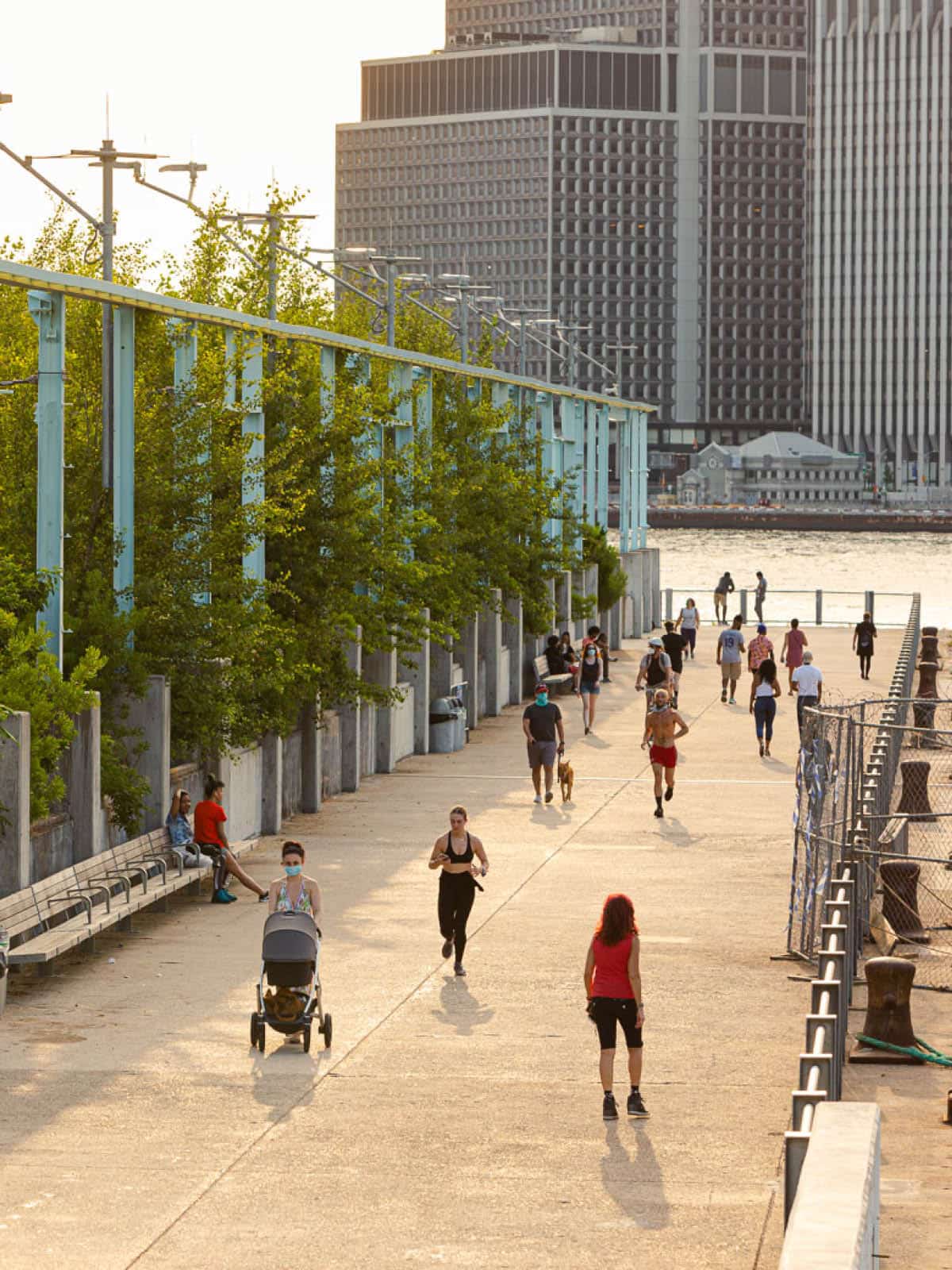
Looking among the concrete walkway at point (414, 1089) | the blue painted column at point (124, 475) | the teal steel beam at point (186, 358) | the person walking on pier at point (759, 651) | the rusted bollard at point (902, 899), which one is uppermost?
the teal steel beam at point (186, 358)

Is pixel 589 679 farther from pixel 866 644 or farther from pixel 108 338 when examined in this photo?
pixel 108 338

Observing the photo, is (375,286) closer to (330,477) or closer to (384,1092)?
(330,477)

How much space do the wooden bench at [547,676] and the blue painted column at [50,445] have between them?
24195 mm

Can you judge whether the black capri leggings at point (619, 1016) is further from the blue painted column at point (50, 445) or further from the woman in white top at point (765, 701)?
the woman in white top at point (765, 701)

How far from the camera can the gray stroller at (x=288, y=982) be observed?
1553 cm

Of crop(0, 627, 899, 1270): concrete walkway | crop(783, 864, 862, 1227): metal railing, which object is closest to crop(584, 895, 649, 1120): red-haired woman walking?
crop(0, 627, 899, 1270): concrete walkway

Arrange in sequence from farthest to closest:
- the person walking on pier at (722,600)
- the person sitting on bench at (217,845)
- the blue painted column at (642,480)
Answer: the blue painted column at (642,480) < the person walking on pier at (722,600) < the person sitting on bench at (217,845)

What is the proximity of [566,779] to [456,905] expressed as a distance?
1189 centimetres

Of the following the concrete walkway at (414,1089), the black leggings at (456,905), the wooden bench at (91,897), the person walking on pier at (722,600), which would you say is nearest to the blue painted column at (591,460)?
the person walking on pier at (722,600)

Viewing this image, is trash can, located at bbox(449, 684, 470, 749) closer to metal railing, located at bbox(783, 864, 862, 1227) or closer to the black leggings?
the black leggings

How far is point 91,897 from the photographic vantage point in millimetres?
20203

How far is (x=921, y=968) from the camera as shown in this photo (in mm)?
19859

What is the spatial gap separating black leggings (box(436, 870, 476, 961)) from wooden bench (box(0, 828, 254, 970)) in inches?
113

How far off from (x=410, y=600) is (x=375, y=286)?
61.3 metres
